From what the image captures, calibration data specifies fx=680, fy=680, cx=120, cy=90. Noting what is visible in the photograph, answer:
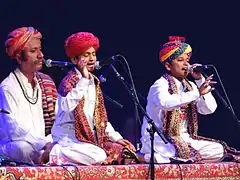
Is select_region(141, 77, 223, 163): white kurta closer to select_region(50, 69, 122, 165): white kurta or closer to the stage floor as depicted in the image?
the stage floor

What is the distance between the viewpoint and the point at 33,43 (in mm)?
5402

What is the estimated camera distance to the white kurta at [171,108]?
5.38m

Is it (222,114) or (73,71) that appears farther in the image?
(222,114)

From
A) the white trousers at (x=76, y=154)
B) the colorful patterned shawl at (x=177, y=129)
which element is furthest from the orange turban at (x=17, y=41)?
the colorful patterned shawl at (x=177, y=129)

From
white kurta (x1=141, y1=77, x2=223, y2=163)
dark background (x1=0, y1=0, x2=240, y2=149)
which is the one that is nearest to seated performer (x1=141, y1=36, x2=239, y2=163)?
white kurta (x1=141, y1=77, x2=223, y2=163)

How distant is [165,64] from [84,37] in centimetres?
84

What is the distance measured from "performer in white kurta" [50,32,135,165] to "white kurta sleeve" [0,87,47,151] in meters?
0.16

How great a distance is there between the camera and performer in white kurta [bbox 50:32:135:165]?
5020 mm

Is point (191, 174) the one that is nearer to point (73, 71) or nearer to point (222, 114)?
point (73, 71)

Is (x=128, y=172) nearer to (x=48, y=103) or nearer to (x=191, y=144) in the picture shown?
(x=191, y=144)

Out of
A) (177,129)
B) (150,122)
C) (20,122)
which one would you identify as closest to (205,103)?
(177,129)

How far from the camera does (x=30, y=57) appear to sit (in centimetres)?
538

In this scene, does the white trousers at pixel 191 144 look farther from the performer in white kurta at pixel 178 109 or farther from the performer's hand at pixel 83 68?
the performer's hand at pixel 83 68

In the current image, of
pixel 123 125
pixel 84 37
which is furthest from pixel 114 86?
pixel 84 37
